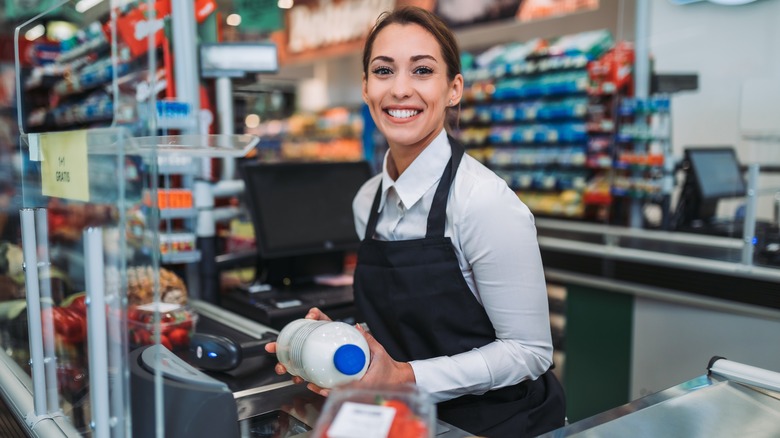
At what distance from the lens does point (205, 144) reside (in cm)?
156

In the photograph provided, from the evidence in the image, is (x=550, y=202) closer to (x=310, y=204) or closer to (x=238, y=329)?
(x=310, y=204)

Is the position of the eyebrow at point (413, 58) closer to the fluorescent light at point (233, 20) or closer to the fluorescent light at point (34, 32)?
the fluorescent light at point (34, 32)

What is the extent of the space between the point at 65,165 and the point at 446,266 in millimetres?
699

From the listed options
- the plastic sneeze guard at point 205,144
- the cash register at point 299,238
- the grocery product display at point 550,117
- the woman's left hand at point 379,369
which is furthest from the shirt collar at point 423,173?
the grocery product display at point 550,117

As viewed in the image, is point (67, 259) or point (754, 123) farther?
point (754, 123)

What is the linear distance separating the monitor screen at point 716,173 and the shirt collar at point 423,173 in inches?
93.5

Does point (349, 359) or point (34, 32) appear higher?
point (34, 32)

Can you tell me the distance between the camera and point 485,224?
125cm

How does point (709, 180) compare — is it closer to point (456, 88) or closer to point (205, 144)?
point (456, 88)

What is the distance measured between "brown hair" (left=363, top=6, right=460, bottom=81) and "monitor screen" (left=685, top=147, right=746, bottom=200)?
7.70 feet

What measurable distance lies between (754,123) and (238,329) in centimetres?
283

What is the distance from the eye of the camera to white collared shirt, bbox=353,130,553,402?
1.25 metres

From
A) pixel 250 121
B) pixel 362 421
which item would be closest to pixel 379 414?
pixel 362 421

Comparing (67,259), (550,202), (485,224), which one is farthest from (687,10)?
(67,259)
